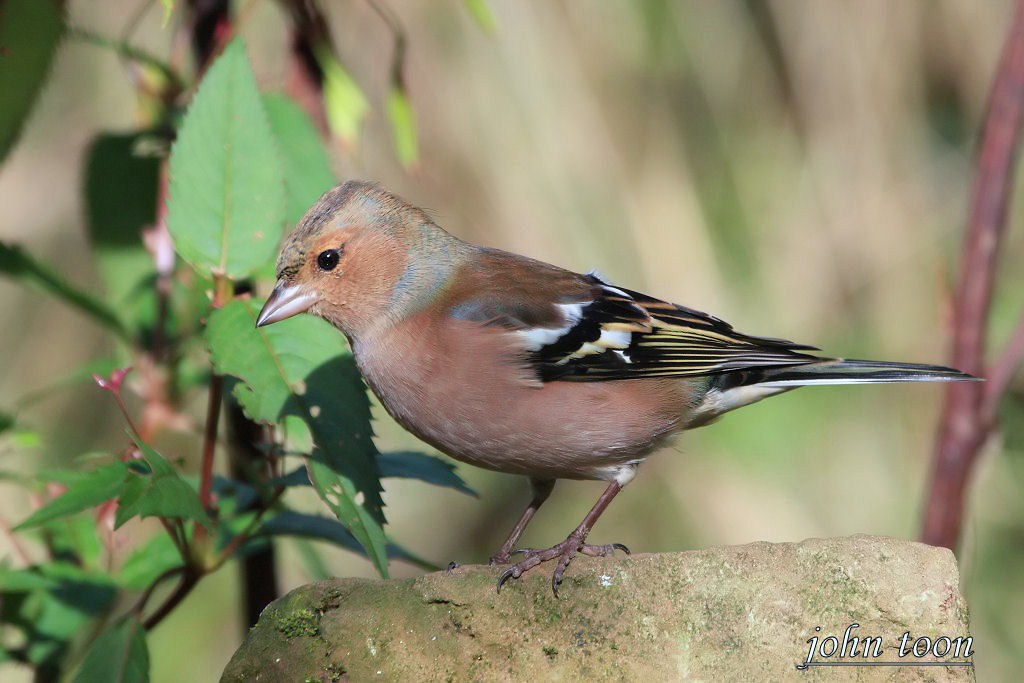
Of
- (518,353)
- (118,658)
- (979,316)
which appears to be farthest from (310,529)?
(979,316)

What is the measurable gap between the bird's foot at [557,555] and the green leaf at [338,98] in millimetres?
1254

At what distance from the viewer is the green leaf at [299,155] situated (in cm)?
290

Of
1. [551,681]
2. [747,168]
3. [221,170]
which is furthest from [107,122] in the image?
[551,681]

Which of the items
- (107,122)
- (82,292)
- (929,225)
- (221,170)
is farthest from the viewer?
(929,225)

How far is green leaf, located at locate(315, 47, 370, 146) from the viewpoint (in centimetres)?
305

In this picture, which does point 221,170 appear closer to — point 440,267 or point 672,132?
point 440,267

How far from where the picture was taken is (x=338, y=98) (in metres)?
3.07

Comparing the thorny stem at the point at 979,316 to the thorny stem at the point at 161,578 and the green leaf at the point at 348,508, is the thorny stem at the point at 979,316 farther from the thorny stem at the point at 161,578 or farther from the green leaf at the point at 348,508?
the thorny stem at the point at 161,578

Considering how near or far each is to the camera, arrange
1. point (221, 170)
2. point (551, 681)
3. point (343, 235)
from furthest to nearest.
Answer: point (343, 235), point (221, 170), point (551, 681)

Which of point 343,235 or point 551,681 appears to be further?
point 343,235

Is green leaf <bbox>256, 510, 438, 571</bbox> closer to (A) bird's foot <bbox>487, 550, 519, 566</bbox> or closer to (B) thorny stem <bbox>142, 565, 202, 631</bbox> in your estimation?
(B) thorny stem <bbox>142, 565, 202, 631</bbox>

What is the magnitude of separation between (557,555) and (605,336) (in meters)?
0.74

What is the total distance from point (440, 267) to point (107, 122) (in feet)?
8.35

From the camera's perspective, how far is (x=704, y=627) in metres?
1.98
